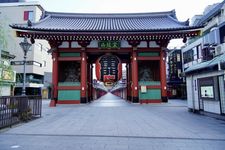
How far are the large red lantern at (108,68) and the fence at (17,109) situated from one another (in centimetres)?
1099

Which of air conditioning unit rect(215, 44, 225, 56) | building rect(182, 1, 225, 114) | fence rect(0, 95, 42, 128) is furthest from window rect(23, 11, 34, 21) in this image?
air conditioning unit rect(215, 44, 225, 56)

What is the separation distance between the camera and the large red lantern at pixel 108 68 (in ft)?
66.7

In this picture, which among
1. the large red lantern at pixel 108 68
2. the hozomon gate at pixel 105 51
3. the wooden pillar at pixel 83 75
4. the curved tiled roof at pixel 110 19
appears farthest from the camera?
the curved tiled roof at pixel 110 19

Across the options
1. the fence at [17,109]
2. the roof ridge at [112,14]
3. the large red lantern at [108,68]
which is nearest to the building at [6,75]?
the fence at [17,109]

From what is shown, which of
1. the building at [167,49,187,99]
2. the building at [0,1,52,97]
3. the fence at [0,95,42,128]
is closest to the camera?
the fence at [0,95,42,128]

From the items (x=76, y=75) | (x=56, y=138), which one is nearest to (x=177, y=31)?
(x=76, y=75)

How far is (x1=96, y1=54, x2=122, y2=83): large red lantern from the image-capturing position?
20.3m

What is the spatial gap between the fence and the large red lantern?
1099 cm

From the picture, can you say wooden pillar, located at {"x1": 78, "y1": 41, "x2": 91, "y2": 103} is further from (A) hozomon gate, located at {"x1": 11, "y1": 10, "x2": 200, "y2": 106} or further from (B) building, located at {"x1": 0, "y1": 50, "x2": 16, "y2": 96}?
(B) building, located at {"x1": 0, "y1": 50, "x2": 16, "y2": 96}

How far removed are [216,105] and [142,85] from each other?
923 centimetres

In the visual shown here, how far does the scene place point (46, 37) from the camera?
17281mm

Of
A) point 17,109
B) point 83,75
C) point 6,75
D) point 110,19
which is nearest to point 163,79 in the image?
point 83,75

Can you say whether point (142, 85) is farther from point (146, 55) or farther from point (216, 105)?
point (216, 105)

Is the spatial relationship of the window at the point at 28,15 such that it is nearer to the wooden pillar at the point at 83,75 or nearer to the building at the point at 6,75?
the wooden pillar at the point at 83,75
